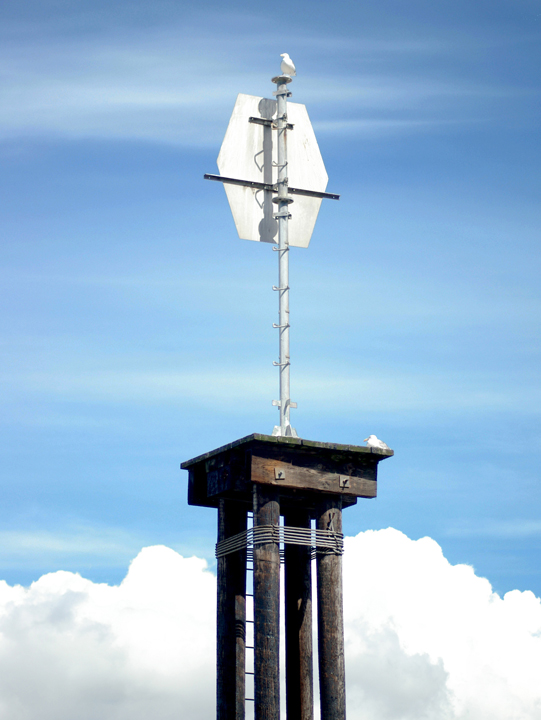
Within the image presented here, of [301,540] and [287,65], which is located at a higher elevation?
[287,65]

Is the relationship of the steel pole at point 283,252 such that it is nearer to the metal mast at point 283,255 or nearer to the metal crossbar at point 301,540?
the metal mast at point 283,255

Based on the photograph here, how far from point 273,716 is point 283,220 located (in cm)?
1048

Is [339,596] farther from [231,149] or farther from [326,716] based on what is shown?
[231,149]

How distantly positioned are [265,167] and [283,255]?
2.29 metres

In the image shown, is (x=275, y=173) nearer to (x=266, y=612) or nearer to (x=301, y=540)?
(x=301, y=540)

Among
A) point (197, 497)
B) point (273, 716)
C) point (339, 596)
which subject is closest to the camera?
point (273, 716)

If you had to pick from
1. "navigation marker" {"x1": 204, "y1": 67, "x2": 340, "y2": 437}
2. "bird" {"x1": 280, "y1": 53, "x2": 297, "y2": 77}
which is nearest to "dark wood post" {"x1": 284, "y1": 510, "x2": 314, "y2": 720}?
"navigation marker" {"x1": 204, "y1": 67, "x2": 340, "y2": 437}

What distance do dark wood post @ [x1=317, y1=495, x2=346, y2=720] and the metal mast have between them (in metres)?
1.94

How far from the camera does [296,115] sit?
2402 cm

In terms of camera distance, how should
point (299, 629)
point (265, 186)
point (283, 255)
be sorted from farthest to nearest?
point (265, 186), point (283, 255), point (299, 629)

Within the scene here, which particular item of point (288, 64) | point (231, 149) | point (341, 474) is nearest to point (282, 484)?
point (341, 474)

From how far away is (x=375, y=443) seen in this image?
21938mm

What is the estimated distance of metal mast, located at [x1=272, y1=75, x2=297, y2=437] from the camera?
859 inches

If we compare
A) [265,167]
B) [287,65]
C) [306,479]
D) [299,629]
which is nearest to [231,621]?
[299,629]
